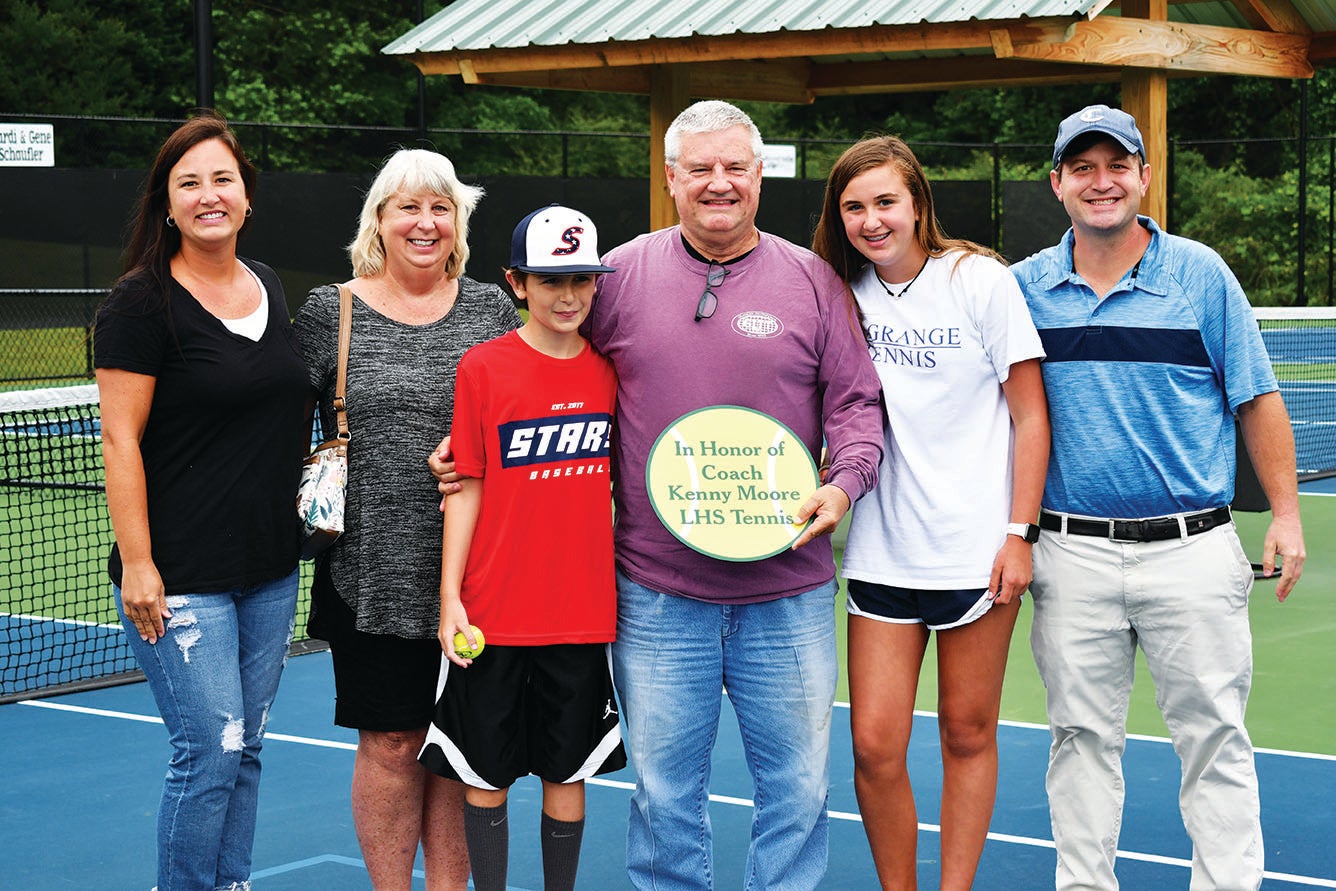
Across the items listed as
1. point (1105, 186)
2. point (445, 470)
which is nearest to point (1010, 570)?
point (1105, 186)

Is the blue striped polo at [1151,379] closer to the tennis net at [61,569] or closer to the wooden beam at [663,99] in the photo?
the tennis net at [61,569]

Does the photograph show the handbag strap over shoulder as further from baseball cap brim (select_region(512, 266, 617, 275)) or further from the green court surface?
the green court surface

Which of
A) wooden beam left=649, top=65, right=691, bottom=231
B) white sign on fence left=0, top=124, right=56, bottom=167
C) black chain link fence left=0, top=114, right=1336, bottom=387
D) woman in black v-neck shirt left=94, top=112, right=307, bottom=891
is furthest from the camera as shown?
white sign on fence left=0, top=124, right=56, bottom=167

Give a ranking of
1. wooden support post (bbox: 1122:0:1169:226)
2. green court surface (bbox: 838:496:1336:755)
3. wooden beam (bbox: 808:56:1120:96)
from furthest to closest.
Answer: wooden beam (bbox: 808:56:1120:96) → wooden support post (bbox: 1122:0:1169:226) → green court surface (bbox: 838:496:1336:755)

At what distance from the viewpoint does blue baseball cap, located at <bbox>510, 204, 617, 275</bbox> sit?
3824 millimetres

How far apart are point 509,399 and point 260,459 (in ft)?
2.04

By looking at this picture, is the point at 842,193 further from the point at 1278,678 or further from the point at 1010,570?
the point at 1278,678

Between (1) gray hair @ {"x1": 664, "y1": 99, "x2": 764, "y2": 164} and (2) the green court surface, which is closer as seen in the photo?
(1) gray hair @ {"x1": 664, "y1": 99, "x2": 764, "y2": 164}

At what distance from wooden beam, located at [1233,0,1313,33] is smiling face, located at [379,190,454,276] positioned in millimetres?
8185

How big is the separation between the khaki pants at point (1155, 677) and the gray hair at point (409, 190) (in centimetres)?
167

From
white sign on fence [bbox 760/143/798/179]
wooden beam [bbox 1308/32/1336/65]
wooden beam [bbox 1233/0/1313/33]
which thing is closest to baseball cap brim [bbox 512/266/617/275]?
wooden beam [bbox 1233/0/1313/33]

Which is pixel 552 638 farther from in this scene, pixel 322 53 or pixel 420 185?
pixel 322 53

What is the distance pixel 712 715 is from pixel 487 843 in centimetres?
63

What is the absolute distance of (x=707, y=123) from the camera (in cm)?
383
